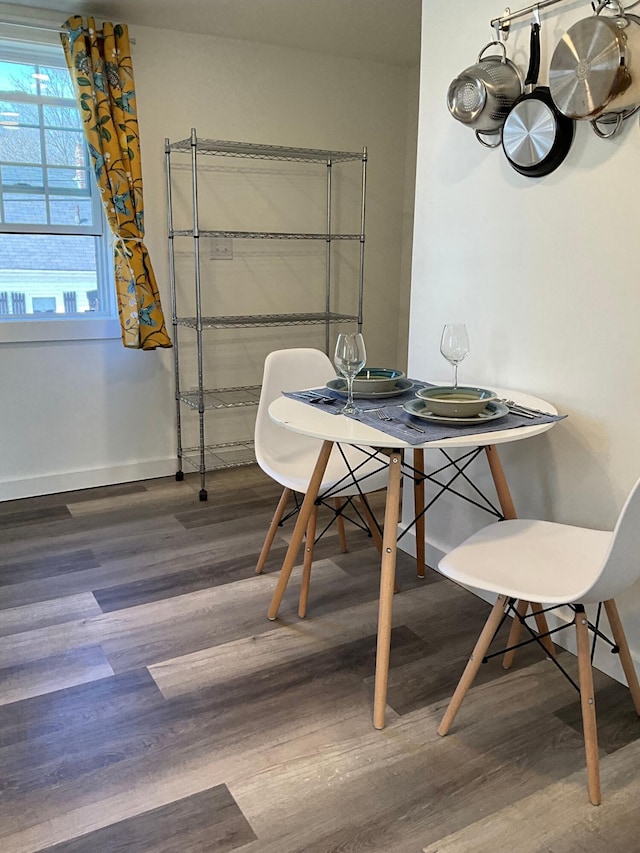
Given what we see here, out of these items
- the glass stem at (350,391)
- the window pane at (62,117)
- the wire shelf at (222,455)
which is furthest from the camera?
the wire shelf at (222,455)

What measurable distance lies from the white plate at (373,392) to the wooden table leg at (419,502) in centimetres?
32

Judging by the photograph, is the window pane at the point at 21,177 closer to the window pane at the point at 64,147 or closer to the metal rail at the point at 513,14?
the window pane at the point at 64,147

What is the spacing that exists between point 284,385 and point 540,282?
1.01 meters

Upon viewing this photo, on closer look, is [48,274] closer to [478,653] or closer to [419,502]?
[419,502]

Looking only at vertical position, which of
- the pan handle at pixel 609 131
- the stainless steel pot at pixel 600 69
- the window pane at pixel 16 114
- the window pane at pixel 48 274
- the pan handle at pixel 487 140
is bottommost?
the window pane at pixel 48 274

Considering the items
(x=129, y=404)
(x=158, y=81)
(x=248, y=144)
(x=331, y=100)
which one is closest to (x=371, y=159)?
(x=331, y=100)

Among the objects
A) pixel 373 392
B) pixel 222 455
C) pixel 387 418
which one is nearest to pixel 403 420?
pixel 387 418

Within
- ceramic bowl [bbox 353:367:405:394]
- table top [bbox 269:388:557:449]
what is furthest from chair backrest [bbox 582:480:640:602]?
ceramic bowl [bbox 353:367:405:394]

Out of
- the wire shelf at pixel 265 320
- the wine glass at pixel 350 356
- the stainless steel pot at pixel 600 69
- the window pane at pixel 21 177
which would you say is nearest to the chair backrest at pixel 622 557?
the wine glass at pixel 350 356

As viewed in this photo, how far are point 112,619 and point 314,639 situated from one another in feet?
2.31

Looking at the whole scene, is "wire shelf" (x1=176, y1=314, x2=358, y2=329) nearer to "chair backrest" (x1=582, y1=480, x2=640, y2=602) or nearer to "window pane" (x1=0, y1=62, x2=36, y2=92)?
"window pane" (x1=0, y1=62, x2=36, y2=92)

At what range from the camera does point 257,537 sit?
123 inches

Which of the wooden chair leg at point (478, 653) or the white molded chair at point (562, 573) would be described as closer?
the white molded chair at point (562, 573)

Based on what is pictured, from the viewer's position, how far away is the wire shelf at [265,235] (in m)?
3.54
